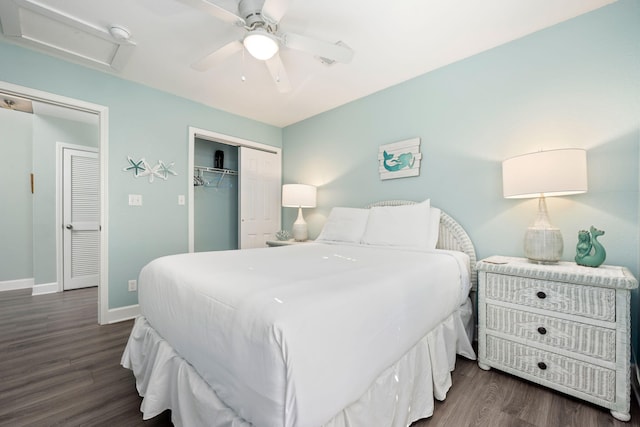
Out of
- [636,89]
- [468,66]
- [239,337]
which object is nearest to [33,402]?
[239,337]

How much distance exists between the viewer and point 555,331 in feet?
5.23

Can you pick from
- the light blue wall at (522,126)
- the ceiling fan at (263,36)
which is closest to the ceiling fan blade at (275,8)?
the ceiling fan at (263,36)

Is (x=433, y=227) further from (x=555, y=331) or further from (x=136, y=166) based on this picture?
(x=136, y=166)

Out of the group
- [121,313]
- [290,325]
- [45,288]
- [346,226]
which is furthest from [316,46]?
[45,288]

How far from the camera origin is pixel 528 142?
2.10m

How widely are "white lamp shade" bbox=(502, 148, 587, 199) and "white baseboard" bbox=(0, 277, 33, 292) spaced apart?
20.0ft

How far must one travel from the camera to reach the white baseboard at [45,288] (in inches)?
144

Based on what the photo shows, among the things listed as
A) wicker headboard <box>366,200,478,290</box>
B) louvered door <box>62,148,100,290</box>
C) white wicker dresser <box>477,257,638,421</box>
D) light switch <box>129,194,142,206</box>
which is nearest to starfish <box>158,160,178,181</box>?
light switch <box>129,194,142,206</box>

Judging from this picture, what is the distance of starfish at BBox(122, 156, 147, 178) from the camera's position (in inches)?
113

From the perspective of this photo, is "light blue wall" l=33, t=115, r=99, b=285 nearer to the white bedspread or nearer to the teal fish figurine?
the white bedspread

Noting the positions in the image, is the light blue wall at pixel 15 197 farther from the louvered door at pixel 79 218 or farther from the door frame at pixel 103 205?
the door frame at pixel 103 205

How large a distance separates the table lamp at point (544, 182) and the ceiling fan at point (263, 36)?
1.40 metres

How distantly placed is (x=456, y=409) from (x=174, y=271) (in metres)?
1.68

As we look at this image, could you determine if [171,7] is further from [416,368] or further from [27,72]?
[416,368]
